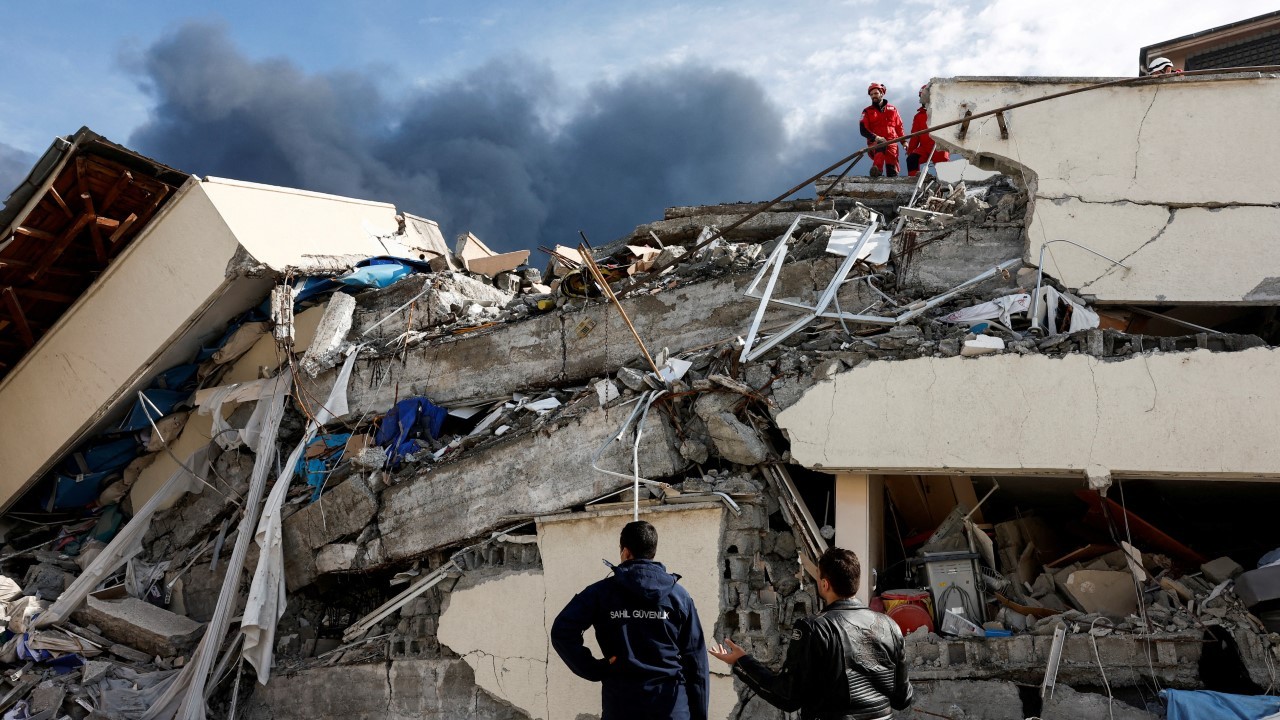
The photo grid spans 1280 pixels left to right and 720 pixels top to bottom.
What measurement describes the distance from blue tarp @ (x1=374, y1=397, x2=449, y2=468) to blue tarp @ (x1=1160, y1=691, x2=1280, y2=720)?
18.1 ft

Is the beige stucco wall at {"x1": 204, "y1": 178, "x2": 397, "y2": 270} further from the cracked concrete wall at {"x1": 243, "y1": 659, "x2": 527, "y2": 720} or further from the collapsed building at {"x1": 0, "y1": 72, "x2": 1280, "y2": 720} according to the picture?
the cracked concrete wall at {"x1": 243, "y1": 659, "x2": 527, "y2": 720}

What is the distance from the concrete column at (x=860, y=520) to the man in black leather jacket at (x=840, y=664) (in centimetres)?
221

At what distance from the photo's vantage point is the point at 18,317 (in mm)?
9453

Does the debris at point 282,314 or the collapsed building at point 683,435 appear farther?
the debris at point 282,314

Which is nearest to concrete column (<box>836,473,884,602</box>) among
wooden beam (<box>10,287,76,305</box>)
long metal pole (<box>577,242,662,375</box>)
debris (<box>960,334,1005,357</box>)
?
debris (<box>960,334,1005,357</box>)

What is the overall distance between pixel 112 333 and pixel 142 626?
3.12 m

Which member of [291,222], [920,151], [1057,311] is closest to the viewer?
[1057,311]

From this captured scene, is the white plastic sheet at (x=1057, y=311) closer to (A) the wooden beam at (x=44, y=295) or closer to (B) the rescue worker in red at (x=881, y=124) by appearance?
(B) the rescue worker in red at (x=881, y=124)

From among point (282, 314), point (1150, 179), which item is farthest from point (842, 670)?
point (282, 314)

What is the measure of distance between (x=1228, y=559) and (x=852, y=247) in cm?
328

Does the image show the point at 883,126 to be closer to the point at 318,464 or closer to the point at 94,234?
the point at 318,464

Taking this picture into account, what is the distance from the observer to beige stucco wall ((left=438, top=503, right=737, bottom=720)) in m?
6.27

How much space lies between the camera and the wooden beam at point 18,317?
30.2ft

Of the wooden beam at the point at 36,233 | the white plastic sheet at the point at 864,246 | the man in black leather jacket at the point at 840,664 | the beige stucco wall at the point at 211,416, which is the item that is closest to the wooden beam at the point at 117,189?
the wooden beam at the point at 36,233
